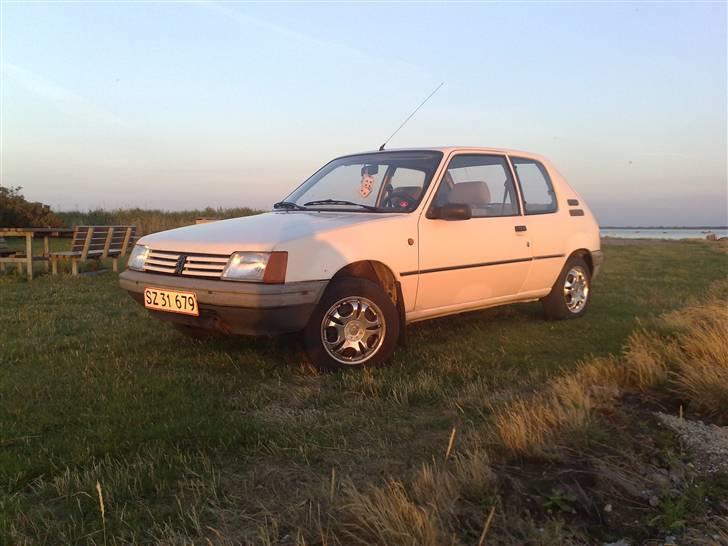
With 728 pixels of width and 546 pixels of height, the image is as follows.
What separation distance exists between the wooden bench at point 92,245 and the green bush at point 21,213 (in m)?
11.6

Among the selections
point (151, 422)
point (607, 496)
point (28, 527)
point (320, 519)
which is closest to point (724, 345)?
point (607, 496)

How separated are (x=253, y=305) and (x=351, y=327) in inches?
31.8

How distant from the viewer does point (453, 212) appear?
4988 millimetres

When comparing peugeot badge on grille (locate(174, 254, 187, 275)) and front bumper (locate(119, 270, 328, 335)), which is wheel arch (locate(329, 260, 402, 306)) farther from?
peugeot badge on grille (locate(174, 254, 187, 275))

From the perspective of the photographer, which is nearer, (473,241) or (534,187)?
(473,241)

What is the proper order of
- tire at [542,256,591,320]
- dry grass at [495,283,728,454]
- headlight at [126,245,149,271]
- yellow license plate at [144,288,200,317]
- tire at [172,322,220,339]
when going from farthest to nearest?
1. tire at [542,256,591,320]
2. tire at [172,322,220,339]
3. headlight at [126,245,149,271]
4. yellow license plate at [144,288,200,317]
5. dry grass at [495,283,728,454]

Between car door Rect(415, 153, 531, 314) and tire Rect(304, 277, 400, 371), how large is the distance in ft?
1.66

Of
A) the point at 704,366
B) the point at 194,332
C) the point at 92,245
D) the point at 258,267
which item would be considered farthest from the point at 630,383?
the point at 92,245

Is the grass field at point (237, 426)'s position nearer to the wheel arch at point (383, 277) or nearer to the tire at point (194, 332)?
the tire at point (194, 332)

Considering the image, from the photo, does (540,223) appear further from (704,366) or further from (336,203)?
(704,366)

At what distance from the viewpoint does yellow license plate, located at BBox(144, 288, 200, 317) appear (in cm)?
430

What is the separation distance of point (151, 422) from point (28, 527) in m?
1.10

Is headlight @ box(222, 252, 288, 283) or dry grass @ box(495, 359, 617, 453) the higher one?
headlight @ box(222, 252, 288, 283)

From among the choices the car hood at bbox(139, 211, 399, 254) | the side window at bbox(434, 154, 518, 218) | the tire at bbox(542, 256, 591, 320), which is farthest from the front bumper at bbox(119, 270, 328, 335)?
the tire at bbox(542, 256, 591, 320)
